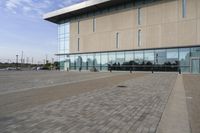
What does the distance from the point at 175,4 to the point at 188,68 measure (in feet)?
40.5

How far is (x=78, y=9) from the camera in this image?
51188 mm

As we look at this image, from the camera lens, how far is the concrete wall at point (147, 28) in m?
37.1

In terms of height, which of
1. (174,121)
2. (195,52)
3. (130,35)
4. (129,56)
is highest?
(130,35)

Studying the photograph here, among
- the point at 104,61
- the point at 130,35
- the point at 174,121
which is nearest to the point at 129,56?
the point at 130,35

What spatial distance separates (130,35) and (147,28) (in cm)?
407

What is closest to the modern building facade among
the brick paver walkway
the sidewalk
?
the sidewalk

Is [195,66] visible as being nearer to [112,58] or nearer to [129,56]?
[129,56]

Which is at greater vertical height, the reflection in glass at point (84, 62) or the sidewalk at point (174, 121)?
the reflection in glass at point (84, 62)

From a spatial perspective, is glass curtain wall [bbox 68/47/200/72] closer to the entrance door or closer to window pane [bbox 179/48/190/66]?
window pane [bbox 179/48/190/66]

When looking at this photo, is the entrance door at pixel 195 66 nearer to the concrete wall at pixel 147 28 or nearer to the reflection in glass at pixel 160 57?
the concrete wall at pixel 147 28

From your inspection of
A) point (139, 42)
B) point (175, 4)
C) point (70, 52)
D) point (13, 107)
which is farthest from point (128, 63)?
point (13, 107)

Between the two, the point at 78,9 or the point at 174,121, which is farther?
the point at 78,9

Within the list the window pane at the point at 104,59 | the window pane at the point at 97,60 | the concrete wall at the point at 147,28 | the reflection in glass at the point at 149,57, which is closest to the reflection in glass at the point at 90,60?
the window pane at the point at 97,60

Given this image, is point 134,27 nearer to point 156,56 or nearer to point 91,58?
point 156,56
